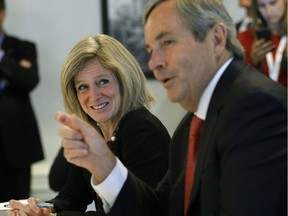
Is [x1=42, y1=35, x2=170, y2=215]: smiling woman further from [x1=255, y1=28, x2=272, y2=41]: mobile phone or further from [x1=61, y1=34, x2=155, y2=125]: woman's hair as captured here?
[x1=255, y1=28, x2=272, y2=41]: mobile phone

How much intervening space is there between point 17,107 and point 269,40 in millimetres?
2052

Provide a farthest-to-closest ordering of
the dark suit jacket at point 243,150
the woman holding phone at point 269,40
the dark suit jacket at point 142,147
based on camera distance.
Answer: the woman holding phone at point 269,40 < the dark suit jacket at point 142,147 < the dark suit jacket at point 243,150

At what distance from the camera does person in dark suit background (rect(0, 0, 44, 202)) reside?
14.8 feet

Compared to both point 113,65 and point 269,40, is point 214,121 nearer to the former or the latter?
point 113,65

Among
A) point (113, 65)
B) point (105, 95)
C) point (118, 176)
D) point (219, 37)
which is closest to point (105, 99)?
point (105, 95)

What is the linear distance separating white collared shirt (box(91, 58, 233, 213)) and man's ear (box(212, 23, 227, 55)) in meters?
0.05

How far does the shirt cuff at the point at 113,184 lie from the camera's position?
1.69 metres

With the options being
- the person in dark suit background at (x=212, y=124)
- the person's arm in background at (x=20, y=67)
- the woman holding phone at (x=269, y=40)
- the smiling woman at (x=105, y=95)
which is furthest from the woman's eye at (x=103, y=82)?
the person's arm in background at (x=20, y=67)

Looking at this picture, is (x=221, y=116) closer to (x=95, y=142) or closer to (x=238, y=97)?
(x=238, y=97)

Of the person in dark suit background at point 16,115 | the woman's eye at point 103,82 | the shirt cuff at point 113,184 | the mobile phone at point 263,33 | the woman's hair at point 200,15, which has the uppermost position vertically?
the woman's hair at point 200,15

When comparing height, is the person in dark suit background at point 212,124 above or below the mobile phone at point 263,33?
above

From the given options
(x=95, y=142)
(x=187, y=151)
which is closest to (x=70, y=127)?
(x=95, y=142)

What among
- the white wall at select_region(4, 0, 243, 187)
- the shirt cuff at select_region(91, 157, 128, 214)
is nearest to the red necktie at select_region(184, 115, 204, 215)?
the shirt cuff at select_region(91, 157, 128, 214)

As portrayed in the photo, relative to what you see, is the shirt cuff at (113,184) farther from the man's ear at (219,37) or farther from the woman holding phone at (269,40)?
the woman holding phone at (269,40)
